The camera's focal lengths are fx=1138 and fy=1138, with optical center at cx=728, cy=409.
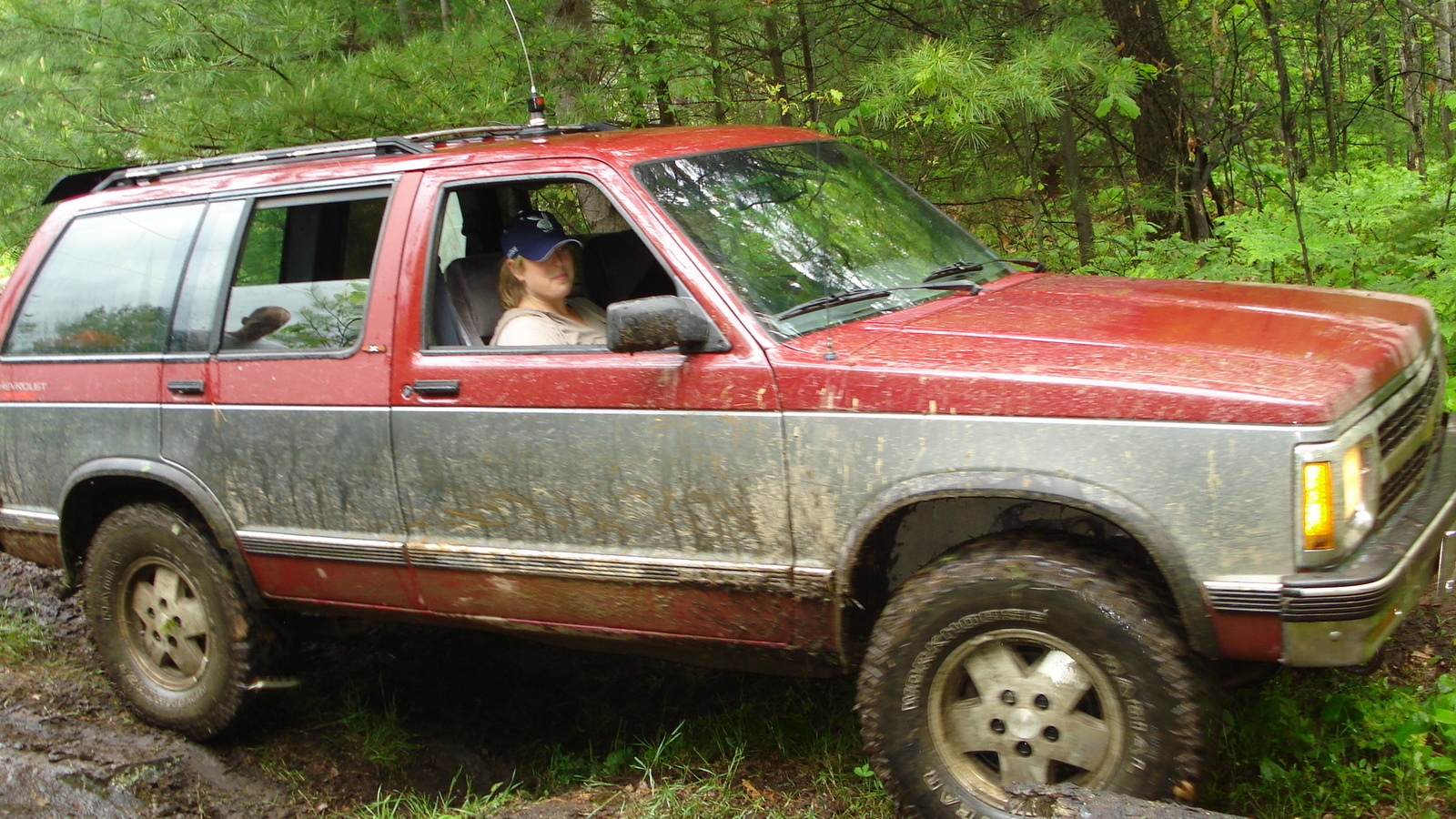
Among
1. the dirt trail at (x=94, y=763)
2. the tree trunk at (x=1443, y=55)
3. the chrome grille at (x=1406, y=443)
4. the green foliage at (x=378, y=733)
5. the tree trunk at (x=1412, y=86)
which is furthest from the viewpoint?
the tree trunk at (x=1443, y=55)

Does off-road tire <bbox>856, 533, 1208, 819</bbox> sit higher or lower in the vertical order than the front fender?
lower

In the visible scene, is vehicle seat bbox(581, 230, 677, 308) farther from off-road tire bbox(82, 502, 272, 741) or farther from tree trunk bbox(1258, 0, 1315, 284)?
tree trunk bbox(1258, 0, 1315, 284)

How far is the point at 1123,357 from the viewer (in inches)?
110

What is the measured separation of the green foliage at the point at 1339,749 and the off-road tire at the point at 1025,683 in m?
0.67

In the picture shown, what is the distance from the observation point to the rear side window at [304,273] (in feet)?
12.7

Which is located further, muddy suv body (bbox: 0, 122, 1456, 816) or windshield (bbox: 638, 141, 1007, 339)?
windshield (bbox: 638, 141, 1007, 339)

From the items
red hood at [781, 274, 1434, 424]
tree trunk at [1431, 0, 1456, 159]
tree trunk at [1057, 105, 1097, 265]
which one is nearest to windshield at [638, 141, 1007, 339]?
red hood at [781, 274, 1434, 424]

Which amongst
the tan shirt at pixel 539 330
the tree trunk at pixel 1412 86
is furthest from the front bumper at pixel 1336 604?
the tree trunk at pixel 1412 86

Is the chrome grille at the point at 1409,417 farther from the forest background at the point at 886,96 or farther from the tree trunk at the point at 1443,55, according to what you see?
the tree trunk at the point at 1443,55

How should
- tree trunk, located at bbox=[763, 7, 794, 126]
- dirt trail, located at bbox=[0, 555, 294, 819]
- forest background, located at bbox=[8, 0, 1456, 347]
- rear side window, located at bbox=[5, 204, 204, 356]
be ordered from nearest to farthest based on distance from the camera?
dirt trail, located at bbox=[0, 555, 294, 819] < rear side window, located at bbox=[5, 204, 204, 356] < forest background, located at bbox=[8, 0, 1456, 347] < tree trunk, located at bbox=[763, 7, 794, 126]

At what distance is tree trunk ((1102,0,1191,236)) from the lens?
766cm

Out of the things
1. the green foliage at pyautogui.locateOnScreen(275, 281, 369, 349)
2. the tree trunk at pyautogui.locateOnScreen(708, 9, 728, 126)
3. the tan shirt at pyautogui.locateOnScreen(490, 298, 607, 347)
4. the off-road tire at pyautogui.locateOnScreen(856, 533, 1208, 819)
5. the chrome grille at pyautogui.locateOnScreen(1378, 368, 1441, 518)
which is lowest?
the off-road tire at pyautogui.locateOnScreen(856, 533, 1208, 819)

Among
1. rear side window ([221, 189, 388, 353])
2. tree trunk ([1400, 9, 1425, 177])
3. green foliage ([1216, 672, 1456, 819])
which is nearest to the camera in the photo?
green foliage ([1216, 672, 1456, 819])

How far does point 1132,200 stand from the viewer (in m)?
8.54
